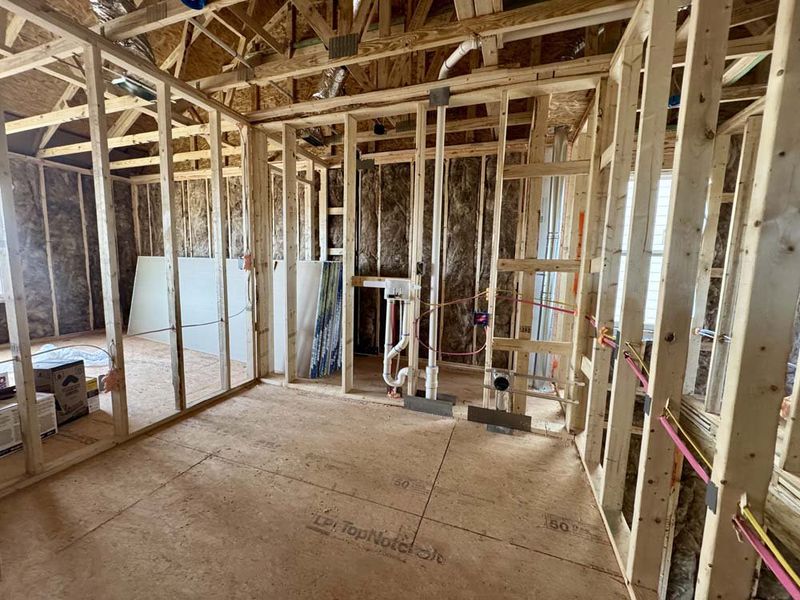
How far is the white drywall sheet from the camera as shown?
12.3 ft

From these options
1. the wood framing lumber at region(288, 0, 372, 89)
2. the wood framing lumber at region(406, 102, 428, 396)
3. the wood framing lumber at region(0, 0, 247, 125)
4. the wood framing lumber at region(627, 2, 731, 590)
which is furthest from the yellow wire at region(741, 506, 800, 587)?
the wood framing lumber at region(0, 0, 247, 125)

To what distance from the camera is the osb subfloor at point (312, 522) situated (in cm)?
129

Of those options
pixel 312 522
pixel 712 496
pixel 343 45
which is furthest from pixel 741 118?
pixel 312 522

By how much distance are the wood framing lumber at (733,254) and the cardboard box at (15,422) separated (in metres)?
5.28

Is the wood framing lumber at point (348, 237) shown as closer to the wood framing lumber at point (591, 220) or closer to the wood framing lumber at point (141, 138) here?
the wood framing lumber at point (141, 138)

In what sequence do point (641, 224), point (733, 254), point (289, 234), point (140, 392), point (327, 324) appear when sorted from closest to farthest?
point (641, 224) → point (733, 254) → point (140, 392) → point (289, 234) → point (327, 324)

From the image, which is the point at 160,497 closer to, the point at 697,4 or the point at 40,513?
the point at 40,513

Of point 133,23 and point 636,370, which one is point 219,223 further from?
point 636,370

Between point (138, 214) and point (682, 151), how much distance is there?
766 centimetres

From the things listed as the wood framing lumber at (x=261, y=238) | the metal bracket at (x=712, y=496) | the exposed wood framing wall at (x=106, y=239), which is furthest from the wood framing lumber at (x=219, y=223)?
the metal bracket at (x=712, y=496)

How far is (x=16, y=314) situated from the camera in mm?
1737

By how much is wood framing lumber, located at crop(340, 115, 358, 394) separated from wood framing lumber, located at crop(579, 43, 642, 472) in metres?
1.88

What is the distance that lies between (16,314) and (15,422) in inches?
37.3

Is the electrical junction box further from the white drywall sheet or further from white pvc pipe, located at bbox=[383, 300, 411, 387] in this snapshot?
the white drywall sheet
